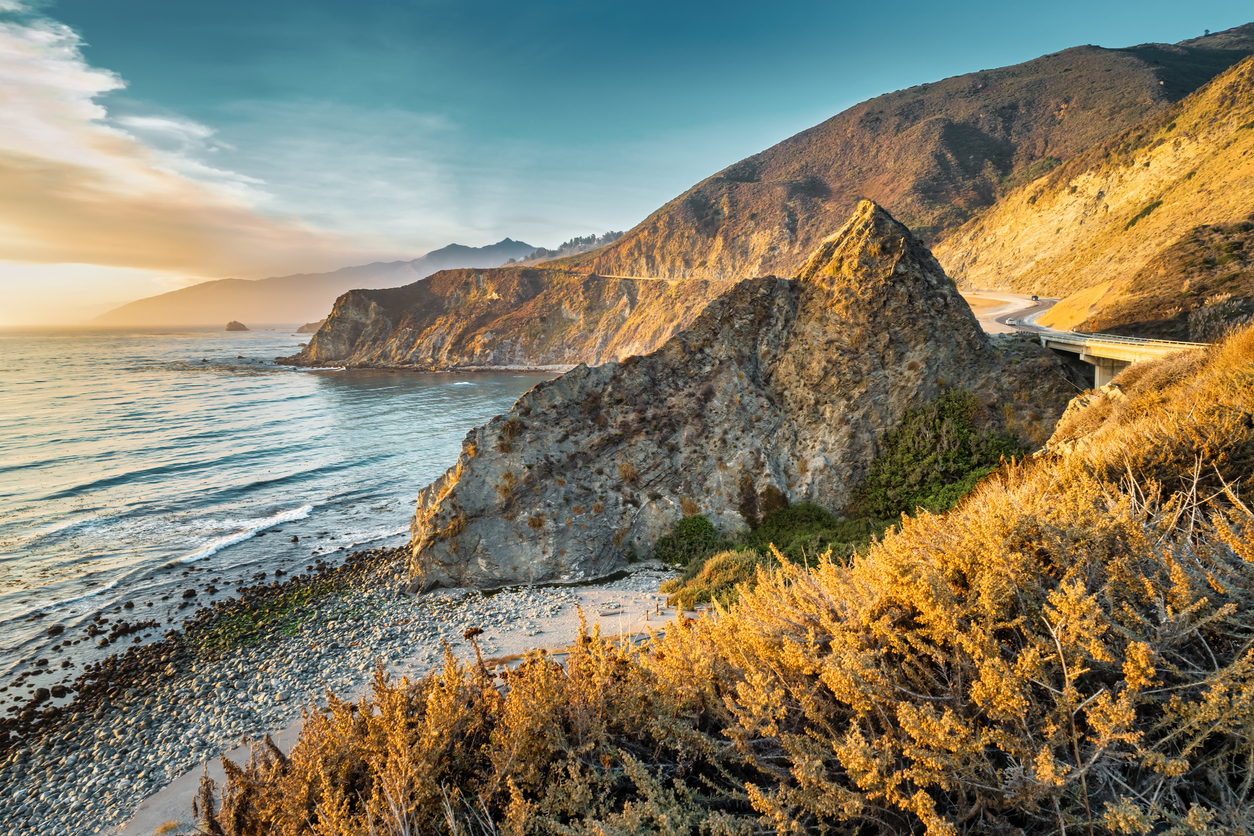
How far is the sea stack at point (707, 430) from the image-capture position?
1468 centimetres

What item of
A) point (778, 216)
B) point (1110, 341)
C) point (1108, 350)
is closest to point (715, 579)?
point (1108, 350)

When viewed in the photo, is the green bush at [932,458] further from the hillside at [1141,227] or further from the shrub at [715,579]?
the hillside at [1141,227]

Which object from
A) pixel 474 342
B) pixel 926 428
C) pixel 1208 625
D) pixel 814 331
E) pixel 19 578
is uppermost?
pixel 474 342

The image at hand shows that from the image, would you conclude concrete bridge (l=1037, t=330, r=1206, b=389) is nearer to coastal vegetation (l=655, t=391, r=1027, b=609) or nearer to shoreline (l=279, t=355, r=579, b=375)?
coastal vegetation (l=655, t=391, r=1027, b=609)

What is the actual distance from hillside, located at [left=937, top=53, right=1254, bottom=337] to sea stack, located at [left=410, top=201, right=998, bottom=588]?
15.5 meters

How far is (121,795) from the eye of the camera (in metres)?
9.11

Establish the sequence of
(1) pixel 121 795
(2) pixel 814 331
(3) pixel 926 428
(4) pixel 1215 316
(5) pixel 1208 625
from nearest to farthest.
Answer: (5) pixel 1208 625
(1) pixel 121 795
(3) pixel 926 428
(2) pixel 814 331
(4) pixel 1215 316

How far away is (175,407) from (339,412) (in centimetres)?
1546

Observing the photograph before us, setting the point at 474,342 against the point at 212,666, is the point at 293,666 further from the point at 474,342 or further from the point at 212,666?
the point at 474,342

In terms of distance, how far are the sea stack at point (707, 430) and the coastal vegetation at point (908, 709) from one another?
10400mm

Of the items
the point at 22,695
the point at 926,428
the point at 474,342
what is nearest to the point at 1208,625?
the point at 926,428

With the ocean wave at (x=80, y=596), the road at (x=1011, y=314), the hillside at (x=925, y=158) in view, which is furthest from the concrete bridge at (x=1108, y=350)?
the hillside at (x=925, y=158)

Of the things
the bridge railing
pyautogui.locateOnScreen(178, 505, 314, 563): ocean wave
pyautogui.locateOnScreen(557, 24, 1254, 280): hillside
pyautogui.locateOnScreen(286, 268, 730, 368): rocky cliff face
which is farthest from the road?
pyautogui.locateOnScreen(286, 268, 730, 368): rocky cliff face

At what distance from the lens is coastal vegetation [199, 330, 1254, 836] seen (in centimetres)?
222
